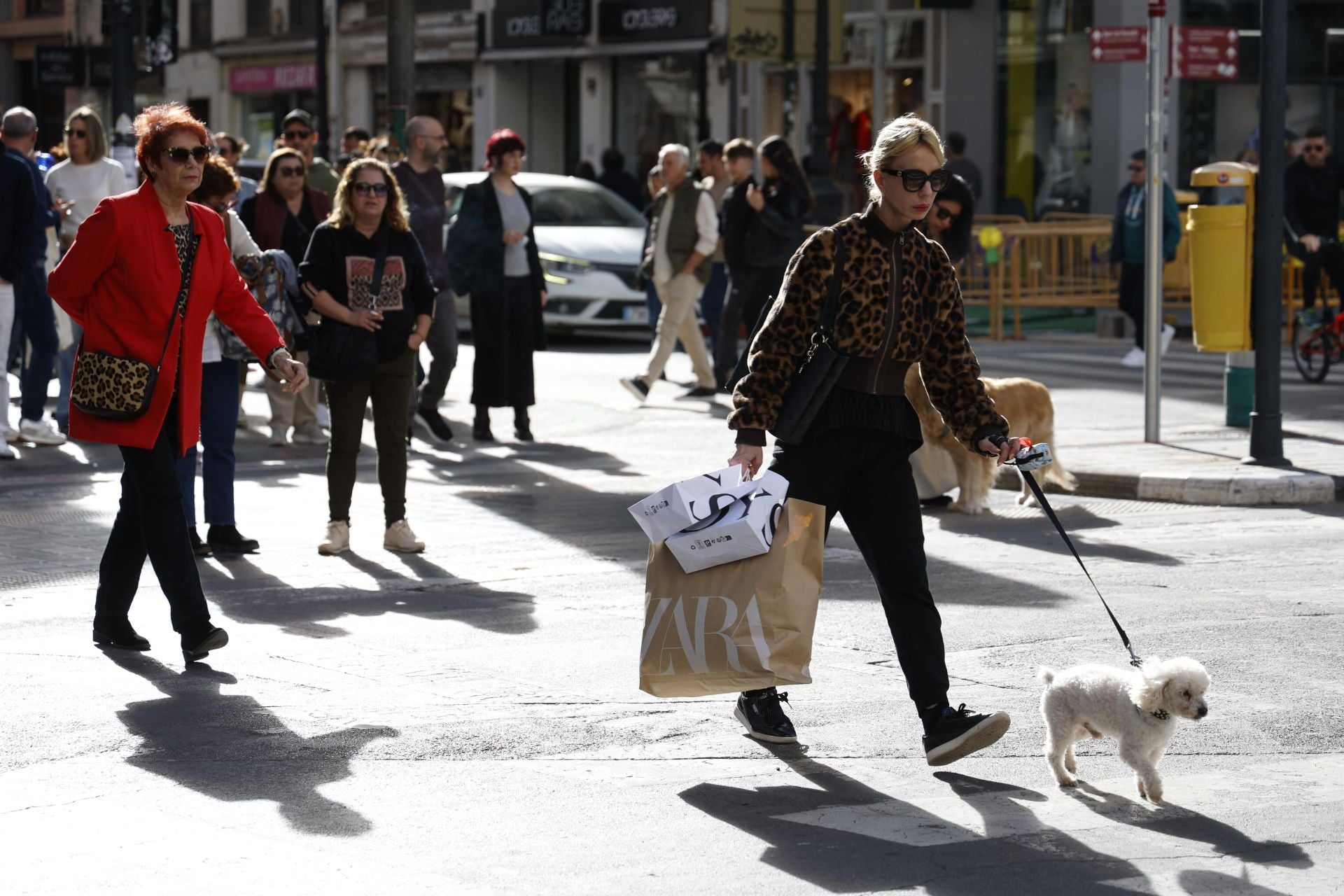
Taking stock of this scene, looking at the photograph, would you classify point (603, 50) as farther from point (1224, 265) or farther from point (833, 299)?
point (833, 299)

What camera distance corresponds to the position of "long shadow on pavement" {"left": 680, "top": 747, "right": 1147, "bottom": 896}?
191 inches

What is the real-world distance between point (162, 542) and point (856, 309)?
2.77m

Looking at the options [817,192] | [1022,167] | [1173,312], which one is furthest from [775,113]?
[1173,312]

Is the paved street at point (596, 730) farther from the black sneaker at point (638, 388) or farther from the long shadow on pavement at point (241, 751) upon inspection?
the black sneaker at point (638, 388)

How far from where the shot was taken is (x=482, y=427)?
14312 mm

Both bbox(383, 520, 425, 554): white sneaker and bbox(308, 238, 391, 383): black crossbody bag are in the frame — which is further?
bbox(383, 520, 425, 554): white sneaker

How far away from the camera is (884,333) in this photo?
590 centimetres

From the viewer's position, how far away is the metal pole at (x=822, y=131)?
23.4 m

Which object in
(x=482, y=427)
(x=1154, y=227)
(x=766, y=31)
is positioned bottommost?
(x=482, y=427)

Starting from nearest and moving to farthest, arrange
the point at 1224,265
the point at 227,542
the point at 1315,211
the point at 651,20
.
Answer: the point at 227,542, the point at 1224,265, the point at 1315,211, the point at 651,20

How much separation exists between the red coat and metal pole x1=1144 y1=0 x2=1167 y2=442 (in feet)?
23.9

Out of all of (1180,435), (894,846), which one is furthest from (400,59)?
(894,846)

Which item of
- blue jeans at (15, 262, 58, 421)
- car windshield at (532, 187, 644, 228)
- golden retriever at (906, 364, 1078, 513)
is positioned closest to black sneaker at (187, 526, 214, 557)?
golden retriever at (906, 364, 1078, 513)

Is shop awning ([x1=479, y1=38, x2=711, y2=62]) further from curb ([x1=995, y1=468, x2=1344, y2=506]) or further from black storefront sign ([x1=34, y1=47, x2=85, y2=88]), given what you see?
curb ([x1=995, y1=468, x2=1344, y2=506])
